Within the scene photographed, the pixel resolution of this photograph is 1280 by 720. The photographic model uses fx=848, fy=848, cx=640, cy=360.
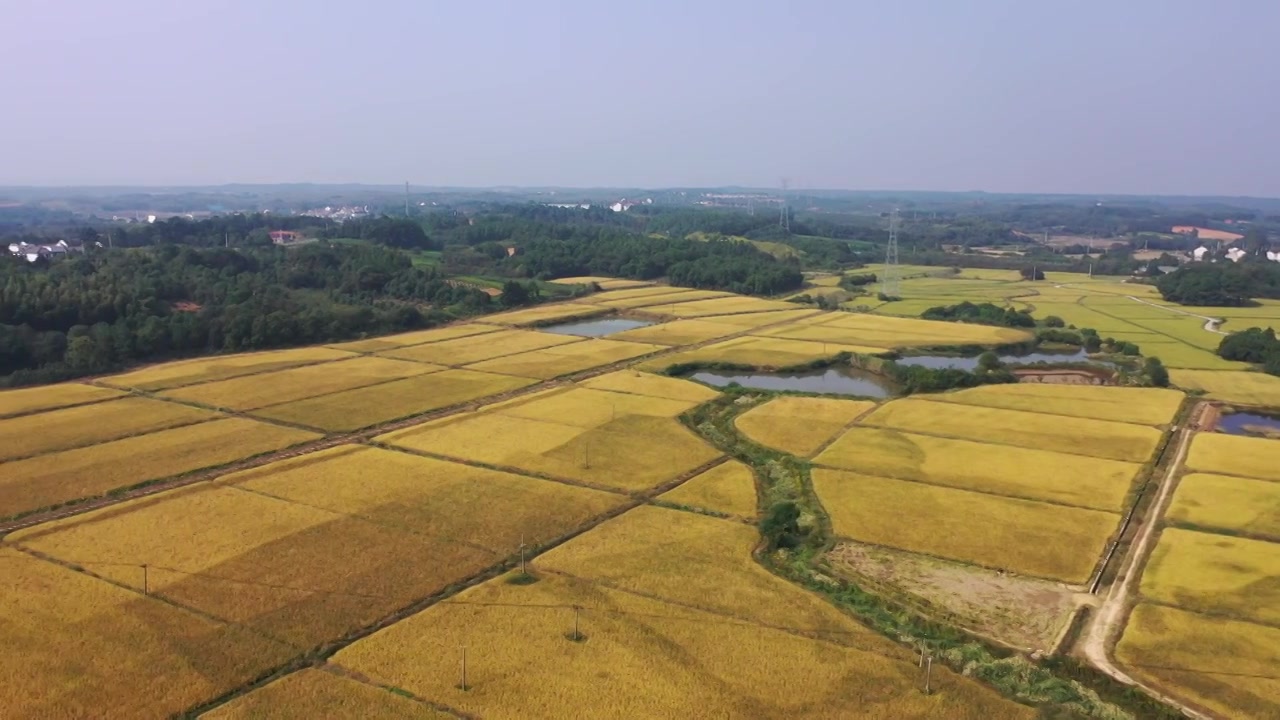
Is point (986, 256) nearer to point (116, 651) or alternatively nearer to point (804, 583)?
point (804, 583)

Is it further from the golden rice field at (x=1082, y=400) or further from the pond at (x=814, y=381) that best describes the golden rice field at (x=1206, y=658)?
the pond at (x=814, y=381)

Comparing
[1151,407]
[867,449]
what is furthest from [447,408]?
[1151,407]

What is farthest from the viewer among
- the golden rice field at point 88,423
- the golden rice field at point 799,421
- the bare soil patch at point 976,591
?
the golden rice field at point 799,421

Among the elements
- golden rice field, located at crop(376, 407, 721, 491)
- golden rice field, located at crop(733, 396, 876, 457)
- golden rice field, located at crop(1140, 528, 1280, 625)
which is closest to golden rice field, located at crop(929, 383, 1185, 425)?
golden rice field, located at crop(733, 396, 876, 457)

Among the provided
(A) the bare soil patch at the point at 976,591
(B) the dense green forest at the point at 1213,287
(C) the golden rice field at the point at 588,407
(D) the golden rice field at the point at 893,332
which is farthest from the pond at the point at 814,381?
(B) the dense green forest at the point at 1213,287

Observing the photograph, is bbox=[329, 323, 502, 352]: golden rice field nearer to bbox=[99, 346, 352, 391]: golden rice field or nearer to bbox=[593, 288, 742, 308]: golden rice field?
bbox=[99, 346, 352, 391]: golden rice field
